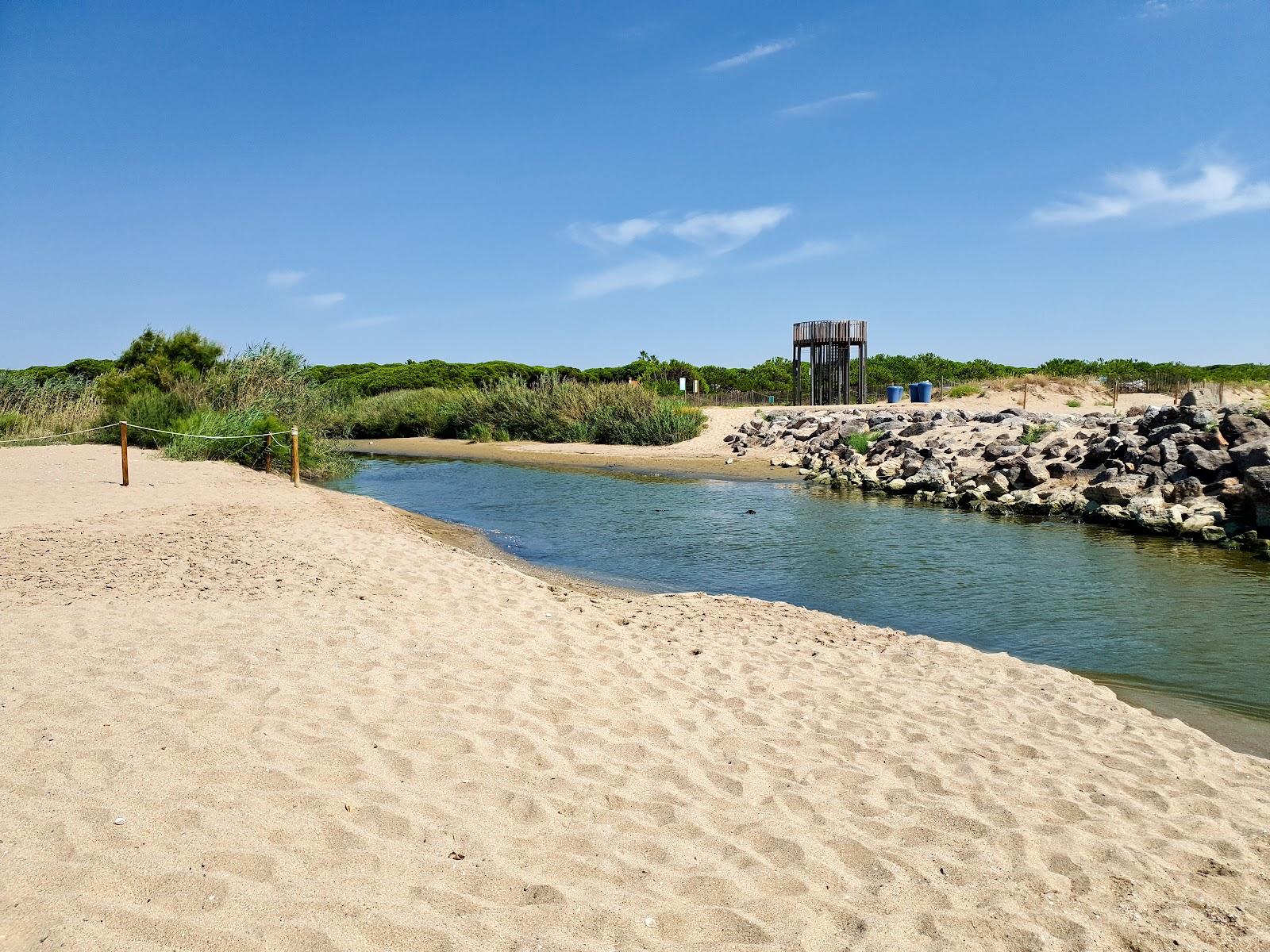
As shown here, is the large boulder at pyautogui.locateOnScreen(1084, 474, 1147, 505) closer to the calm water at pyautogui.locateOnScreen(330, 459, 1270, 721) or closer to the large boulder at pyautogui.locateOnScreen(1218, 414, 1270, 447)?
the calm water at pyautogui.locateOnScreen(330, 459, 1270, 721)

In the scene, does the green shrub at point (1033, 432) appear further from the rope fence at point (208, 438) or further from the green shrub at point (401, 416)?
the green shrub at point (401, 416)

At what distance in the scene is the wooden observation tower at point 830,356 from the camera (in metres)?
37.4

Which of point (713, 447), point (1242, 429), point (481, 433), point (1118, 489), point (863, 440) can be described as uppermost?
point (1242, 429)

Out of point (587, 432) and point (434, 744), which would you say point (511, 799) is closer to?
point (434, 744)

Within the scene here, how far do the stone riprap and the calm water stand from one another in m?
1.03

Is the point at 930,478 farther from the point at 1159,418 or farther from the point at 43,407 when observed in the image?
the point at 43,407

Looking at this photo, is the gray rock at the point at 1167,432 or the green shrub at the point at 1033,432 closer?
the gray rock at the point at 1167,432

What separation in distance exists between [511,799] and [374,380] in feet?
187

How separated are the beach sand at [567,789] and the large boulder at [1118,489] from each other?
35.3 ft

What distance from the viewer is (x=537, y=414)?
37.2 m

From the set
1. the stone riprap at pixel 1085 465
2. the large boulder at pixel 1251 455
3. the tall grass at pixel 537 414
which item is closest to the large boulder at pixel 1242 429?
the stone riprap at pixel 1085 465

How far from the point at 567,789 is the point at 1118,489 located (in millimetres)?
15339

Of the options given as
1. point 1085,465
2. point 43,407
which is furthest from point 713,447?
point 43,407

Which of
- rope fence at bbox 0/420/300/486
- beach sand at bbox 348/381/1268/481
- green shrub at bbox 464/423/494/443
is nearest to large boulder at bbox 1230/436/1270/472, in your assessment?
beach sand at bbox 348/381/1268/481
